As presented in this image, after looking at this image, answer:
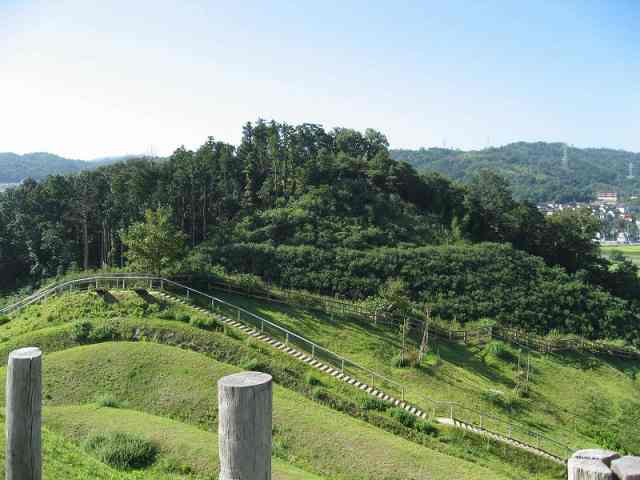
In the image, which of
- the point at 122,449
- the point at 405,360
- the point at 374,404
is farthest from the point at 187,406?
the point at 405,360

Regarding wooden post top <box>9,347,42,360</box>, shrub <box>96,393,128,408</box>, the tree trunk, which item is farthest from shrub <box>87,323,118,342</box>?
the tree trunk

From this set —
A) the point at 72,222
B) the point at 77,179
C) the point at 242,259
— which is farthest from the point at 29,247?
the point at 242,259

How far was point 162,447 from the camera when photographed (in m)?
15.3

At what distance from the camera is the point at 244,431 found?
11.5 feet

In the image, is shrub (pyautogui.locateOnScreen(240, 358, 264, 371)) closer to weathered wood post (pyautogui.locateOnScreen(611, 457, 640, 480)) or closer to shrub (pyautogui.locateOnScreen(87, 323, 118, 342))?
shrub (pyautogui.locateOnScreen(87, 323, 118, 342))

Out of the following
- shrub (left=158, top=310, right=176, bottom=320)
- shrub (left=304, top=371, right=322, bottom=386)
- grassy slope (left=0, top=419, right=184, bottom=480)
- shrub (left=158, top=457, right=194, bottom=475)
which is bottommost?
shrub (left=304, top=371, right=322, bottom=386)

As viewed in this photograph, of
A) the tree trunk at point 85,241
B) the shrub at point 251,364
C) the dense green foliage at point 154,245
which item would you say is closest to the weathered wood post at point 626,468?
the shrub at point 251,364

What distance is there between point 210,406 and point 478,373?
60.0 feet

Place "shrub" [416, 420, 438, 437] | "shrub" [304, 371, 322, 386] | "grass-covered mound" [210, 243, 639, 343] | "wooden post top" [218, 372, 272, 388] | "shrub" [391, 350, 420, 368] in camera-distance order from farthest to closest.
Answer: "grass-covered mound" [210, 243, 639, 343] → "shrub" [391, 350, 420, 368] → "shrub" [304, 371, 322, 386] → "shrub" [416, 420, 438, 437] → "wooden post top" [218, 372, 272, 388]

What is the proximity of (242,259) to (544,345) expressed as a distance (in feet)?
76.2

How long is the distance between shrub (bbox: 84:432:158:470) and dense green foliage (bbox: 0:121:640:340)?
1853 centimetres

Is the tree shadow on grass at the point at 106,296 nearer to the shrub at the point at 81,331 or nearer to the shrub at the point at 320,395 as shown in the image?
the shrub at the point at 81,331

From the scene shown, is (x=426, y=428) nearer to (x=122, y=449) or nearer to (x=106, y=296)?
(x=122, y=449)

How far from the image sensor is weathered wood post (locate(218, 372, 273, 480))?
11.5 ft
